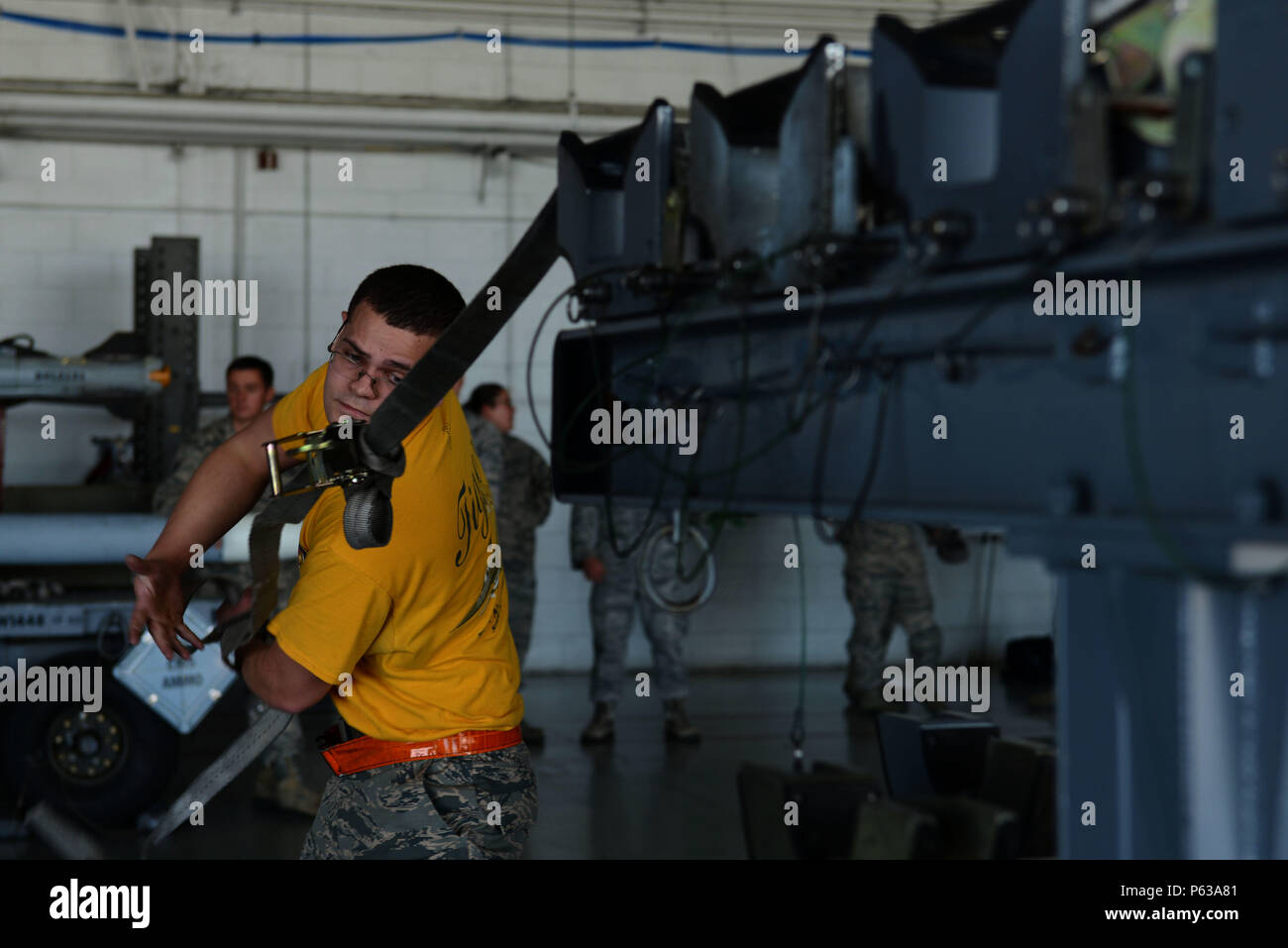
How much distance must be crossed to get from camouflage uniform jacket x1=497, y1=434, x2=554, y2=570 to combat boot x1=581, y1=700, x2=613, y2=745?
811 millimetres

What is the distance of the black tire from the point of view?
5258 mm

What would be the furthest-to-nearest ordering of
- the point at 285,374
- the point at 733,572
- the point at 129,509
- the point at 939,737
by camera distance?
1. the point at 733,572
2. the point at 285,374
3. the point at 129,509
4. the point at 939,737

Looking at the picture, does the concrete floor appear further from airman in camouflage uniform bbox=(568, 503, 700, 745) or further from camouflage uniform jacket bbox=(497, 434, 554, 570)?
camouflage uniform jacket bbox=(497, 434, 554, 570)

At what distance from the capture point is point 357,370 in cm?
211

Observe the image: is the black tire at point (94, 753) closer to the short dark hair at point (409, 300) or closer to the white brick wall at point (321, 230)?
the white brick wall at point (321, 230)

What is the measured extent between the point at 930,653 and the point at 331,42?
16.6 ft

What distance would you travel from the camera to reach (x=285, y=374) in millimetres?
8195
